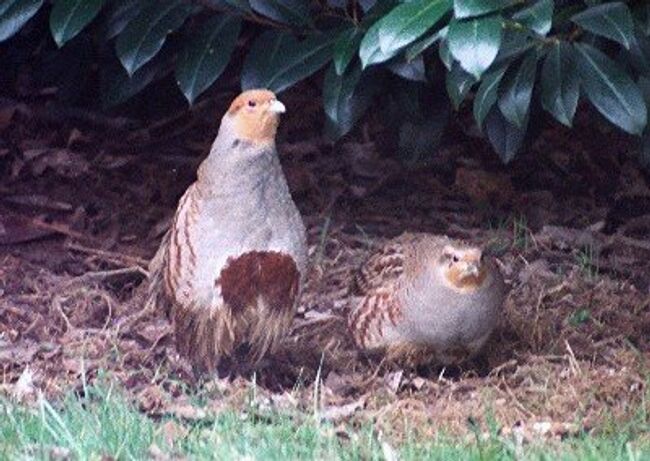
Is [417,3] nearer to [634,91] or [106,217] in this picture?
[634,91]

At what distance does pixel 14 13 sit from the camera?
700 centimetres

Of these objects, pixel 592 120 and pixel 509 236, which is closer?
pixel 509 236

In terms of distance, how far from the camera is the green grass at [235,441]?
16.2ft

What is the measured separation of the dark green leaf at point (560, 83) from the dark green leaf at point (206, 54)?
1537 mm

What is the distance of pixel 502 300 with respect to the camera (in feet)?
21.9

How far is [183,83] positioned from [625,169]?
9.63ft

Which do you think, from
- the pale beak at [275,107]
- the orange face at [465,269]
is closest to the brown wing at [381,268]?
the orange face at [465,269]

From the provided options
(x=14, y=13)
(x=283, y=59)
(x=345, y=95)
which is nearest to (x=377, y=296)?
(x=345, y=95)

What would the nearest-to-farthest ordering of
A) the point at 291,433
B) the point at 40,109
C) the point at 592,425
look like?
1. the point at 291,433
2. the point at 592,425
3. the point at 40,109

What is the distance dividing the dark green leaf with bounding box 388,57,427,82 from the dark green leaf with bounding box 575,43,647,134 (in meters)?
0.76

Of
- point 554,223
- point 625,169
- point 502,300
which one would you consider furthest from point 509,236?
point 502,300

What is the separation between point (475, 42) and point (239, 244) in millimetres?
1301

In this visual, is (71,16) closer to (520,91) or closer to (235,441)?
(520,91)

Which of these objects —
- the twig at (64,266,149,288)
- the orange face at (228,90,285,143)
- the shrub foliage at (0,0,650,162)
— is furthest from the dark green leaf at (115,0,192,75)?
the twig at (64,266,149,288)
